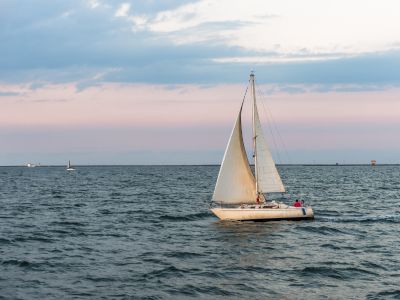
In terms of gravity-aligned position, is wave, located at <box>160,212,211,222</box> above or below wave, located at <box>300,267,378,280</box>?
above

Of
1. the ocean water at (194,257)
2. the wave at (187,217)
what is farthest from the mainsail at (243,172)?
the wave at (187,217)

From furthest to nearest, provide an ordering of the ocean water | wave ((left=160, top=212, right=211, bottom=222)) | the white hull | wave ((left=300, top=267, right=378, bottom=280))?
1. wave ((left=160, top=212, right=211, bottom=222))
2. the white hull
3. wave ((left=300, top=267, right=378, bottom=280))
4. the ocean water

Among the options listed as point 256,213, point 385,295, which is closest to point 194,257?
point 385,295

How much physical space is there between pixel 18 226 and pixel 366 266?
30612 millimetres

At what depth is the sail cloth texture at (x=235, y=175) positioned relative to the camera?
4494 cm

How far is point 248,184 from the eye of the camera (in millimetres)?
46281

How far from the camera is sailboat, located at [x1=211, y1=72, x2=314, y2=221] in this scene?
4497cm

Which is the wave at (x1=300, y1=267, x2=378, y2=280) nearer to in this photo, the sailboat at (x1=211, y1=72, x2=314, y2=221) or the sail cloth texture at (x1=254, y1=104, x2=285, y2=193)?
the sailboat at (x1=211, y1=72, x2=314, y2=221)

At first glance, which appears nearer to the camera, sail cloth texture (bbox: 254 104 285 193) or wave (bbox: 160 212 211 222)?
sail cloth texture (bbox: 254 104 285 193)

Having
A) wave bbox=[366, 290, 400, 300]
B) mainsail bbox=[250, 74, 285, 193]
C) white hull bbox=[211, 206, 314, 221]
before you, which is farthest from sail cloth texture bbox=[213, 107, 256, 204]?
wave bbox=[366, 290, 400, 300]

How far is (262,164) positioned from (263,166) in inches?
8.5

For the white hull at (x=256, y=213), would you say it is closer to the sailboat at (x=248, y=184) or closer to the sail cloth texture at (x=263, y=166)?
the sailboat at (x=248, y=184)

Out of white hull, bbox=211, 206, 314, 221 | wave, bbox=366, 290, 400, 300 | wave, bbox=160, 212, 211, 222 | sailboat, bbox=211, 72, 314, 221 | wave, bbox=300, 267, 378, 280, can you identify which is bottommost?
wave, bbox=366, 290, 400, 300

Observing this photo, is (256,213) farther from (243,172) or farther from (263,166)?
(263,166)
